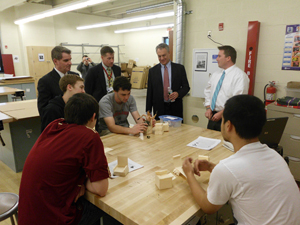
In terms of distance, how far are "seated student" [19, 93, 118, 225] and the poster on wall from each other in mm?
2873

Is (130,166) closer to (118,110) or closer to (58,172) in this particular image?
(58,172)

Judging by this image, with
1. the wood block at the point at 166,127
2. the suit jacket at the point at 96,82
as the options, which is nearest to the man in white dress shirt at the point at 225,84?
the wood block at the point at 166,127

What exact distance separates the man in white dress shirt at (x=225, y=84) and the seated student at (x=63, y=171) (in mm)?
1942

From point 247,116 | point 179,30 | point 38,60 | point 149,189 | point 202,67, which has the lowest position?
point 149,189

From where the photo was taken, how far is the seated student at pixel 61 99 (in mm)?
1925

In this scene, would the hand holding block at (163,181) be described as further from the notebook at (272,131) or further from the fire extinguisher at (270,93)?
the fire extinguisher at (270,93)

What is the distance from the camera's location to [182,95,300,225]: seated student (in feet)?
3.02

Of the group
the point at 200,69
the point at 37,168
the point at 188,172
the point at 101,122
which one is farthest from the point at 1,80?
the point at 188,172

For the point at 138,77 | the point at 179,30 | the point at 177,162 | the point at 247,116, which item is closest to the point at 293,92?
the point at 179,30

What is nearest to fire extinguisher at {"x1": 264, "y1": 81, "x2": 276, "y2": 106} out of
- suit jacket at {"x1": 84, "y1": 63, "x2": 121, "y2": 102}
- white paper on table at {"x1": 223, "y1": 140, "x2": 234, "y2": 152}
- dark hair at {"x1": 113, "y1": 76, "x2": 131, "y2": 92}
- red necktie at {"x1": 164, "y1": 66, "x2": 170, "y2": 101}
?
red necktie at {"x1": 164, "y1": 66, "x2": 170, "y2": 101}

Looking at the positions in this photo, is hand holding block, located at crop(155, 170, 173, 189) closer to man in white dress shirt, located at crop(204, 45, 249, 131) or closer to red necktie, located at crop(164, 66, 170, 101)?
man in white dress shirt, located at crop(204, 45, 249, 131)

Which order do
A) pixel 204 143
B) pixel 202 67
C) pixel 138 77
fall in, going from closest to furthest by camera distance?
pixel 204 143 < pixel 202 67 < pixel 138 77

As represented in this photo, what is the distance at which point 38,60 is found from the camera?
324 inches

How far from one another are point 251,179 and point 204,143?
1055mm
